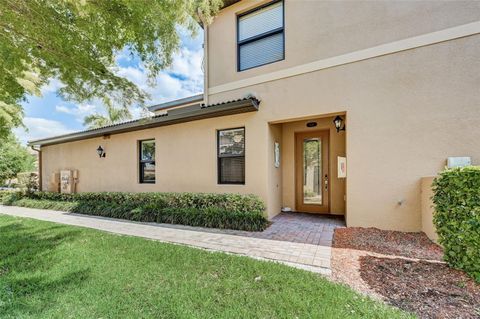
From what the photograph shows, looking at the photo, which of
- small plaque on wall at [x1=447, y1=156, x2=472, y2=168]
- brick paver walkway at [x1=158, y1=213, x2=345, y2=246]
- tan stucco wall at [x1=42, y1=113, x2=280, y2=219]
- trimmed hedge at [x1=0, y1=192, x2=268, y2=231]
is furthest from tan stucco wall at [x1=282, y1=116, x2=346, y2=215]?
small plaque on wall at [x1=447, y1=156, x2=472, y2=168]

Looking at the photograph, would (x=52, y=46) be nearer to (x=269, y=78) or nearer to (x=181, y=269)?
A: (x=181, y=269)

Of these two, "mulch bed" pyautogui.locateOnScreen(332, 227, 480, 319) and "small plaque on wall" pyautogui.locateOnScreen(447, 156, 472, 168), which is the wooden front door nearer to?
"mulch bed" pyautogui.locateOnScreen(332, 227, 480, 319)

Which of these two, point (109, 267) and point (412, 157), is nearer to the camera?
point (109, 267)

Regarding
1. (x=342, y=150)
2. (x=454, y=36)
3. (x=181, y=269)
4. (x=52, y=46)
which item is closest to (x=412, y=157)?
(x=342, y=150)

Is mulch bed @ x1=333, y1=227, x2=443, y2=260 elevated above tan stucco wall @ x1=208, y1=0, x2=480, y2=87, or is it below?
below

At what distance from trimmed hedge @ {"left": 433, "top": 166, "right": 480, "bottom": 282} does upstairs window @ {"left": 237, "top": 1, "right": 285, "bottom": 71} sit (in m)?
5.33

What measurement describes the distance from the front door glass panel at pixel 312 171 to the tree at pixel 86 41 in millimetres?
5378

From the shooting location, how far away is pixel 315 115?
637 cm

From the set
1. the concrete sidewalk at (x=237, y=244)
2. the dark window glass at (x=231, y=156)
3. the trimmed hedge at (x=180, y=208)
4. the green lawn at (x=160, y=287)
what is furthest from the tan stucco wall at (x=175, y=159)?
the green lawn at (x=160, y=287)

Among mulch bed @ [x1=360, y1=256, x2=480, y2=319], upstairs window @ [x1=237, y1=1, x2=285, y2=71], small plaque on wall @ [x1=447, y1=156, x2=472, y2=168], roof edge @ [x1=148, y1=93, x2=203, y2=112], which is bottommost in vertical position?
mulch bed @ [x1=360, y1=256, x2=480, y2=319]

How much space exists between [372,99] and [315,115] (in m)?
1.41

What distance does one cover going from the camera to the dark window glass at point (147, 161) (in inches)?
363

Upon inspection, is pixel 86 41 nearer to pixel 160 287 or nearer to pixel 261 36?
pixel 160 287

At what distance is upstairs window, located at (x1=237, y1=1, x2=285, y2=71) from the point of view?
7.12 m
